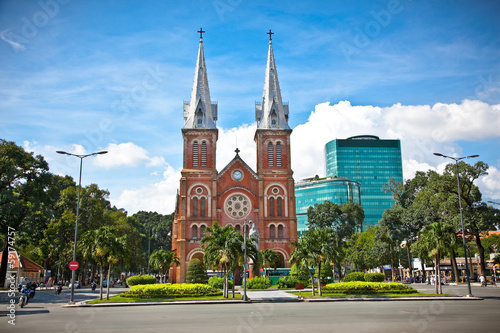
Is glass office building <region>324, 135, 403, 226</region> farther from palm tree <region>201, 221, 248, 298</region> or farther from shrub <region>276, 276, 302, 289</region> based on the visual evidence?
palm tree <region>201, 221, 248, 298</region>

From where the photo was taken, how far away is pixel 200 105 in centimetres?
6575

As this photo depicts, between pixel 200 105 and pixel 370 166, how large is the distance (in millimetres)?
96037

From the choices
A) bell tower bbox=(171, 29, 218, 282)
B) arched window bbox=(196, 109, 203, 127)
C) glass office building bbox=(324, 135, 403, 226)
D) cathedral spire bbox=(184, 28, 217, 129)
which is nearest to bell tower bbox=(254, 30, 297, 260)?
bell tower bbox=(171, 29, 218, 282)

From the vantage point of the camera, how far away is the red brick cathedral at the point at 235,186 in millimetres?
60906

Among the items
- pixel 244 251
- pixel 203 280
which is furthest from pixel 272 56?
pixel 244 251

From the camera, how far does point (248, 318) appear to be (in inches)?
732

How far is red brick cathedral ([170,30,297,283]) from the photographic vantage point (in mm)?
60906

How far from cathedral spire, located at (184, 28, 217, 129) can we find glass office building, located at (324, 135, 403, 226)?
3527 inches

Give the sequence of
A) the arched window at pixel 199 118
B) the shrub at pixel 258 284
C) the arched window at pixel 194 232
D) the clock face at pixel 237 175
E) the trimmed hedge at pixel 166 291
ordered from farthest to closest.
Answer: the arched window at pixel 199 118 → the clock face at pixel 237 175 → the arched window at pixel 194 232 → the shrub at pixel 258 284 → the trimmed hedge at pixel 166 291

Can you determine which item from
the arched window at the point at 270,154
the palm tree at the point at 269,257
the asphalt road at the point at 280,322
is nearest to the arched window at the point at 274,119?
the arched window at the point at 270,154

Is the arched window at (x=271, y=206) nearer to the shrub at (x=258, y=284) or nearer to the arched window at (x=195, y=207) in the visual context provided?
the arched window at (x=195, y=207)

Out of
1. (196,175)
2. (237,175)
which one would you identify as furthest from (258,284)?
(196,175)

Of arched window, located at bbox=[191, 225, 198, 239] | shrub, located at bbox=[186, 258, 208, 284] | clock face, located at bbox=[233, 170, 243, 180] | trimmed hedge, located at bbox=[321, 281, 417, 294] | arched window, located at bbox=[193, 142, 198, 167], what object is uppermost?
arched window, located at bbox=[193, 142, 198, 167]

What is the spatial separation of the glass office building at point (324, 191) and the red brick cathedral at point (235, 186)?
70741 mm
